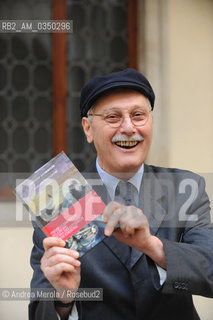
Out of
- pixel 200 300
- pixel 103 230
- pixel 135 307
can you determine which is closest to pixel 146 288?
pixel 135 307

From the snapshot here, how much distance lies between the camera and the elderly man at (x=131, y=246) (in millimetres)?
1521

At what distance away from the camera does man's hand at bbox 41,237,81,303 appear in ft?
4.60

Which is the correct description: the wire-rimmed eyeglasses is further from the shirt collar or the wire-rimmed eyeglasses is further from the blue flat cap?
the shirt collar

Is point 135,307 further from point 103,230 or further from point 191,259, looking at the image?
point 103,230

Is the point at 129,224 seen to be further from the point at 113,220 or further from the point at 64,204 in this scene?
the point at 64,204

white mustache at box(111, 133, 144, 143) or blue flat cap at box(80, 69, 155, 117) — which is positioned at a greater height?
blue flat cap at box(80, 69, 155, 117)

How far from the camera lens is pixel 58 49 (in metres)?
3.85

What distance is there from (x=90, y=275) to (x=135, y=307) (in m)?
0.18

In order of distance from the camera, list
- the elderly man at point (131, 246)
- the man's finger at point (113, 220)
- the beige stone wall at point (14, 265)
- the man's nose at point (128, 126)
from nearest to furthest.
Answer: the man's finger at point (113, 220) → the elderly man at point (131, 246) → the man's nose at point (128, 126) → the beige stone wall at point (14, 265)

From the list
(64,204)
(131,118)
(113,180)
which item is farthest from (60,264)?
(131,118)

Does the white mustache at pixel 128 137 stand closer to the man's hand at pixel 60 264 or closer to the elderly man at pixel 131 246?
the elderly man at pixel 131 246

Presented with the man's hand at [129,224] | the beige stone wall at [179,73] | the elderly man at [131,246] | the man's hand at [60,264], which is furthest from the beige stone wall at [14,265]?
the man's hand at [129,224]

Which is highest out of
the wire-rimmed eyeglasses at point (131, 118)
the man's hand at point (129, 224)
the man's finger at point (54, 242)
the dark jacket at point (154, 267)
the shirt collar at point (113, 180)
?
the wire-rimmed eyeglasses at point (131, 118)

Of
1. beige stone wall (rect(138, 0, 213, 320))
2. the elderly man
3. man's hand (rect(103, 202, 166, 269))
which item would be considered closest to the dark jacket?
the elderly man
